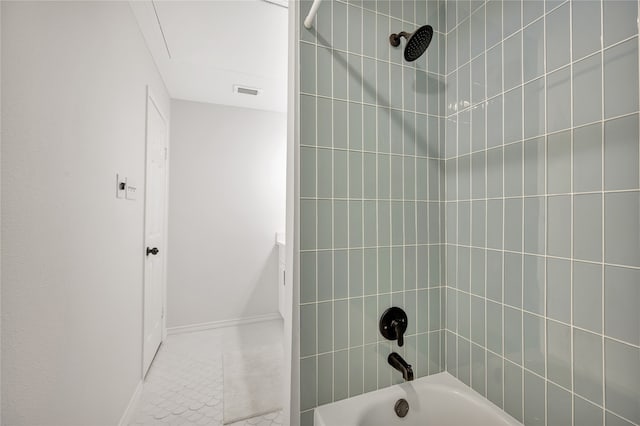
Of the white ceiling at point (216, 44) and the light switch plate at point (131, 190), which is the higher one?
the white ceiling at point (216, 44)

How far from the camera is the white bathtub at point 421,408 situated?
3.38ft

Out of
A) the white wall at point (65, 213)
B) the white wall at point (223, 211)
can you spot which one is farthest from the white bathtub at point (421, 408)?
the white wall at point (223, 211)

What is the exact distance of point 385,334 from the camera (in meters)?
1.17

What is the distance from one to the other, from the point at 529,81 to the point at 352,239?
33.8 inches

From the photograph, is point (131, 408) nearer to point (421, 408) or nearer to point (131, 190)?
point (131, 190)

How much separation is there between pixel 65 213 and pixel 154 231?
144cm

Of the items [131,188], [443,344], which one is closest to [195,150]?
[131,188]

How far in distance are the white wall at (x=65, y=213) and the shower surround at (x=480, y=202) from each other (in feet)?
2.82

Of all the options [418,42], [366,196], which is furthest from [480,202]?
[418,42]

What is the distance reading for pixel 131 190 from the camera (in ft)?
5.70

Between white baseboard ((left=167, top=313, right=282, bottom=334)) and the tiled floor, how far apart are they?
7 cm

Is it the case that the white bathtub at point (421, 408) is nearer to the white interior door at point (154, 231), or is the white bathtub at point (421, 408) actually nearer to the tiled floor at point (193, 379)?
the tiled floor at point (193, 379)

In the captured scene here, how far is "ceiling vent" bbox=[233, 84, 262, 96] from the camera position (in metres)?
2.65

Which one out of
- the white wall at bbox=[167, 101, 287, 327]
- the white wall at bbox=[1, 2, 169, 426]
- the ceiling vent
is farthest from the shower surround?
the white wall at bbox=[167, 101, 287, 327]
